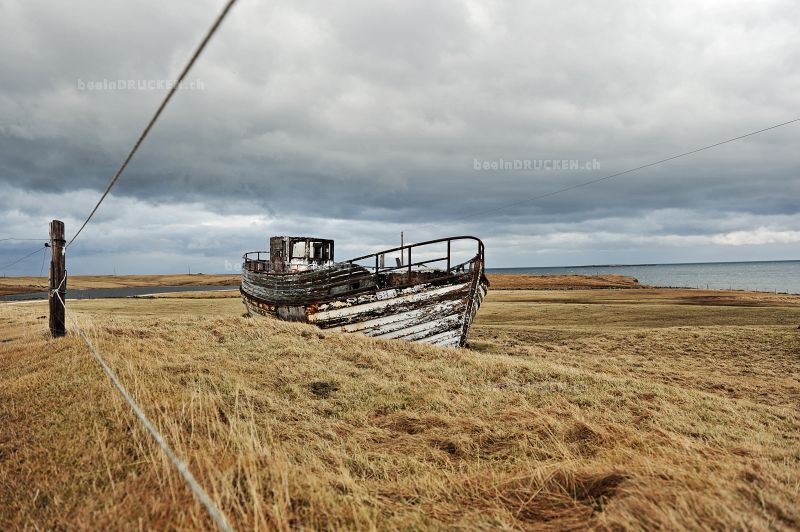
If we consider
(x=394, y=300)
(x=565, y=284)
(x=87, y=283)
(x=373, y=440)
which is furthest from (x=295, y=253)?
(x=87, y=283)

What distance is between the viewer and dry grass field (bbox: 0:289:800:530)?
2557 mm

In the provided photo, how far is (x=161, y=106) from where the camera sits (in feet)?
14.6

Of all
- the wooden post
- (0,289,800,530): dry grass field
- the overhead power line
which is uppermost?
the overhead power line

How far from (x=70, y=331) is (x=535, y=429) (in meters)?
10.4

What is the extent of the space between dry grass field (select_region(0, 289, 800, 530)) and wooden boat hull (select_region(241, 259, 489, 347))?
7.48 ft

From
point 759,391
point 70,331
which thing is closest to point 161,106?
point 70,331

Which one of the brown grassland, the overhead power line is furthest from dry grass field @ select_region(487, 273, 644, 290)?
the overhead power line

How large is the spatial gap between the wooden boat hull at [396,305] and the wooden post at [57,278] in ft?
18.3

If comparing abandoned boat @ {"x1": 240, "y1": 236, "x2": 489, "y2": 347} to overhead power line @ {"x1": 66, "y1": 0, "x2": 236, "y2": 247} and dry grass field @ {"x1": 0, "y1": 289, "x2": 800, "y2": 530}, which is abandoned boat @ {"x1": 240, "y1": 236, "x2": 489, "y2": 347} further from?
overhead power line @ {"x1": 66, "y1": 0, "x2": 236, "y2": 247}

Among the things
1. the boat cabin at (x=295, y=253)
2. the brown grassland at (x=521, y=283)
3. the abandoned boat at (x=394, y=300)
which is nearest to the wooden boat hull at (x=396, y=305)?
the abandoned boat at (x=394, y=300)

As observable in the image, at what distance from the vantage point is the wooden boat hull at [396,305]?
1190cm

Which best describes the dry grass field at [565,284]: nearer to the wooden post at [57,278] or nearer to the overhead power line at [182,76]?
the wooden post at [57,278]

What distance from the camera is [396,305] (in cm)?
1189

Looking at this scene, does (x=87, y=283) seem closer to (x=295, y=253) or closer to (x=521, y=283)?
(x=521, y=283)
